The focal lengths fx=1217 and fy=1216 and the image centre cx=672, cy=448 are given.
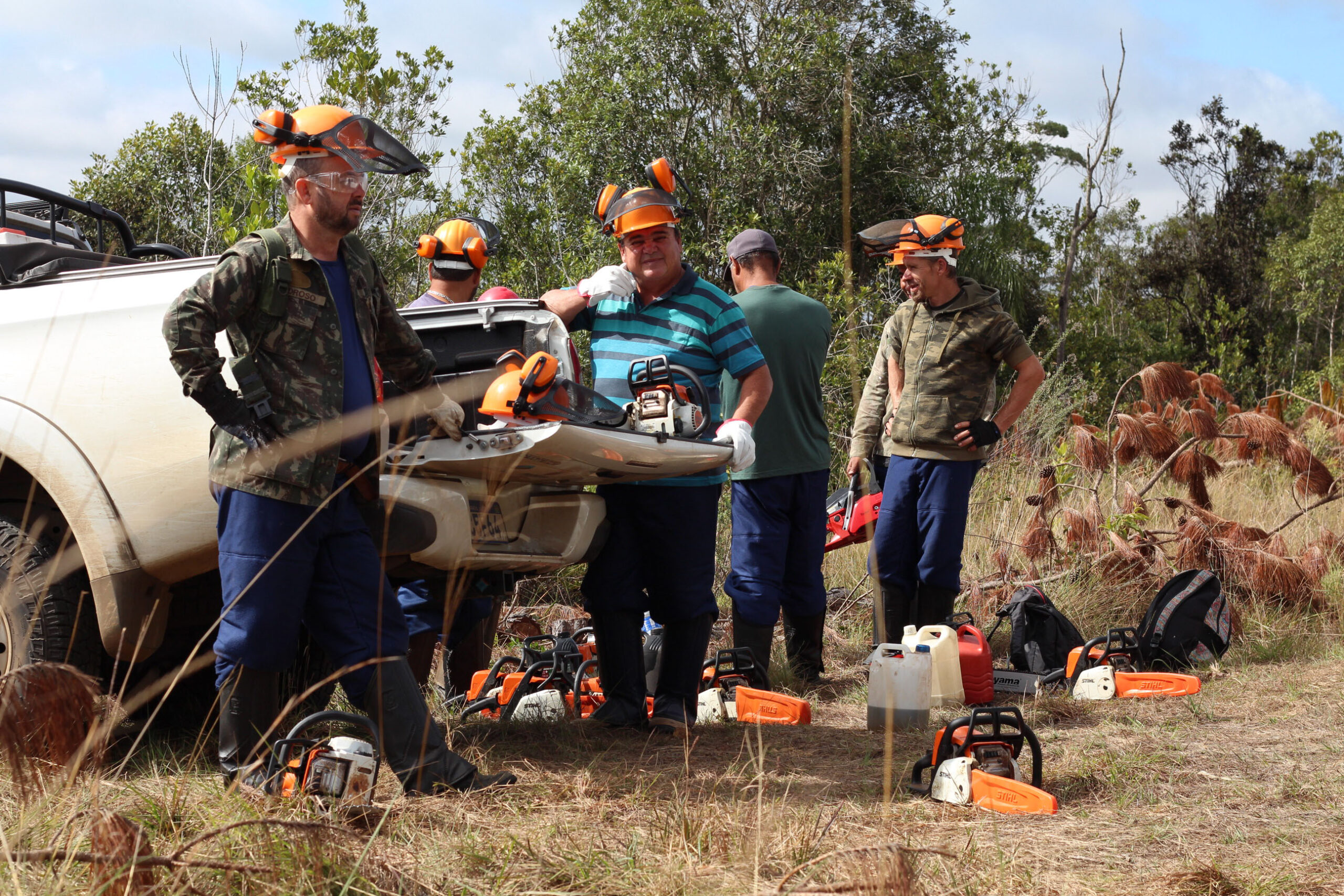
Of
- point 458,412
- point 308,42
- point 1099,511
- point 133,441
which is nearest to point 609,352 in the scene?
point 458,412

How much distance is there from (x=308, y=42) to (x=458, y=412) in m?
10.0

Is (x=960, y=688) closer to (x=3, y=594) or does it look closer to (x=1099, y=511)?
(x=1099, y=511)

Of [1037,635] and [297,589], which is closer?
[297,589]

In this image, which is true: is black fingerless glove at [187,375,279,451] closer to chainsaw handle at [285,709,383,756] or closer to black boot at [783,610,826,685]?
chainsaw handle at [285,709,383,756]

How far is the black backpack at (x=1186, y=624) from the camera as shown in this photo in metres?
5.65

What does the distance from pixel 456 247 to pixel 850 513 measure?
272 cm

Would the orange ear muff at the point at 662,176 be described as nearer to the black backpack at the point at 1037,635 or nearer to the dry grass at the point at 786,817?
the dry grass at the point at 786,817

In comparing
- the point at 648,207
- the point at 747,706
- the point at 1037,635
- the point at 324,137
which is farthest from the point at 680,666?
the point at 324,137

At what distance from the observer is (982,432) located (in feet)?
17.6

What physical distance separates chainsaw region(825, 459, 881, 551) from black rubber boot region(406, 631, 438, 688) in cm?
242

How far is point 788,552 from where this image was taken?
5738 mm

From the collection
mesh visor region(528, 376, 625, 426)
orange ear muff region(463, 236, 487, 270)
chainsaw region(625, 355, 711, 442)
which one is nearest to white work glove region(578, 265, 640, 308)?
chainsaw region(625, 355, 711, 442)

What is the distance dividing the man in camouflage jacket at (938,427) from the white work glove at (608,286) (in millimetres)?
1712

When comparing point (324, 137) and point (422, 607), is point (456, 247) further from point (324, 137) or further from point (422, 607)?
point (324, 137)
